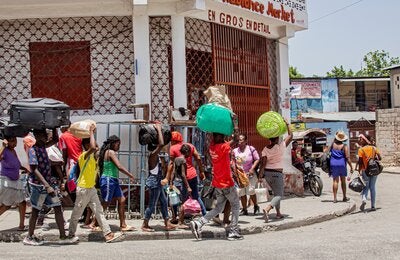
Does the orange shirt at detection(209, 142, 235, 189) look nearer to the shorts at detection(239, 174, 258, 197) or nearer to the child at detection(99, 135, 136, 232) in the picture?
the child at detection(99, 135, 136, 232)

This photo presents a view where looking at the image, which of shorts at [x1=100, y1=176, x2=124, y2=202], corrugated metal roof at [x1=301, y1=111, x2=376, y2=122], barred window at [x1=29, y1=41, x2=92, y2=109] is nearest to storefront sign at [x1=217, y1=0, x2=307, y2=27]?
barred window at [x1=29, y1=41, x2=92, y2=109]

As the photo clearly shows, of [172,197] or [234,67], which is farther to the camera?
[234,67]

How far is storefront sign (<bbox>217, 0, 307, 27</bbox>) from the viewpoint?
1412 centimetres

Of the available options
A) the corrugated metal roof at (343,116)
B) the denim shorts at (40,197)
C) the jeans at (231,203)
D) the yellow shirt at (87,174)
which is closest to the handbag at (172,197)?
the jeans at (231,203)

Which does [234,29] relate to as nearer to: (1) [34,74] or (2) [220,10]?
(2) [220,10]

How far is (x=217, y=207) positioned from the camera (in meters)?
9.50

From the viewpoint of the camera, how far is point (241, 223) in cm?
1069

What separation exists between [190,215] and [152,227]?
842 millimetres

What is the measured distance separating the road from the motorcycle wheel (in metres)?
4.94

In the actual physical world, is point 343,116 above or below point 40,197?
above

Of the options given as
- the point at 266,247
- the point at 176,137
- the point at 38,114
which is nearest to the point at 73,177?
the point at 38,114

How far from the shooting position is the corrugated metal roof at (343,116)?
42406mm

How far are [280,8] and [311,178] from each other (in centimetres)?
448

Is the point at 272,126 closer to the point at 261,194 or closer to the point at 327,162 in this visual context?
the point at 261,194
